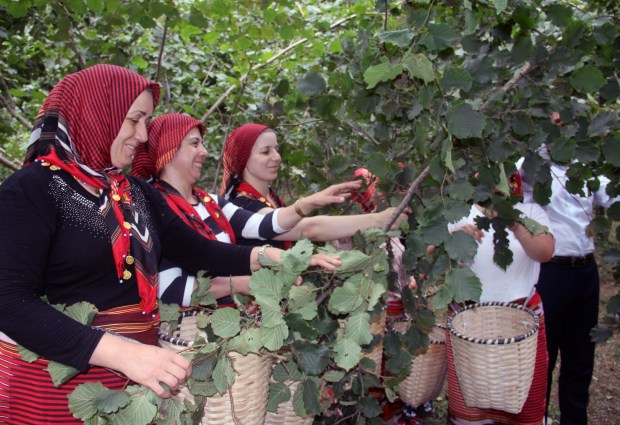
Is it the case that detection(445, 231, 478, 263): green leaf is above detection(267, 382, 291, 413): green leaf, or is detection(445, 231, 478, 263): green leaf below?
above

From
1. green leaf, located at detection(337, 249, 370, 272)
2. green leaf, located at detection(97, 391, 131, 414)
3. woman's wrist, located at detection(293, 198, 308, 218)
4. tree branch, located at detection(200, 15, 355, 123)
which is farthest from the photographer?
tree branch, located at detection(200, 15, 355, 123)

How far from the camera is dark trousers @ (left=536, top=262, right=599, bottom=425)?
307 cm

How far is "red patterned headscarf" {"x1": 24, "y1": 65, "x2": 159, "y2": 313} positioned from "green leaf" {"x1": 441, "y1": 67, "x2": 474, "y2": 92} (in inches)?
34.5

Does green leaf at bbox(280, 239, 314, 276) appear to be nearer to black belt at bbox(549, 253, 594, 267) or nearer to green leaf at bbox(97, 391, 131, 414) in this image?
green leaf at bbox(97, 391, 131, 414)

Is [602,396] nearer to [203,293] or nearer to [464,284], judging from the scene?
[464,284]

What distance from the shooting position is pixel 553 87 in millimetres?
1849

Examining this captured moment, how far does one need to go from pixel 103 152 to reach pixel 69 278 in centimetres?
39

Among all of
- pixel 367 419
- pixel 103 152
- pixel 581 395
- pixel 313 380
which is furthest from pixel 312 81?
pixel 581 395

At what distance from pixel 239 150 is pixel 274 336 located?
74.3 inches

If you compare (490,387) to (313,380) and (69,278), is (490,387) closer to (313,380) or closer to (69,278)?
(313,380)

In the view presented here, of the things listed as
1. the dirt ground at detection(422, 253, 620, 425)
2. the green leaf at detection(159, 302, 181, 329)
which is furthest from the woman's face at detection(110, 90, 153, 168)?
the dirt ground at detection(422, 253, 620, 425)

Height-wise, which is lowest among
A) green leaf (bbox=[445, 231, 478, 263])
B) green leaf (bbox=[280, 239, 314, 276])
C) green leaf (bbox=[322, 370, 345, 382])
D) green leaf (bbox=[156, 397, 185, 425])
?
green leaf (bbox=[322, 370, 345, 382])

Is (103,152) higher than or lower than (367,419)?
higher

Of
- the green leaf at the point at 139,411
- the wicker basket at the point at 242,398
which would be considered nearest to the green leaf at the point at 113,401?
the green leaf at the point at 139,411
